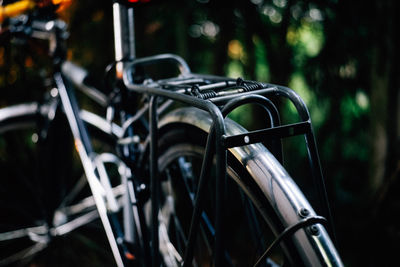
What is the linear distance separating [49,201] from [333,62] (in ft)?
5.37

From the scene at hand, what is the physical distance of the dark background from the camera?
181 centimetres

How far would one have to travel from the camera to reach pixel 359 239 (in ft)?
6.15

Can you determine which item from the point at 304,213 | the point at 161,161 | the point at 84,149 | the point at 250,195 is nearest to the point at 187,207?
the point at 161,161

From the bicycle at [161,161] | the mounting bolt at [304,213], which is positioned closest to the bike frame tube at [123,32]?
the bicycle at [161,161]

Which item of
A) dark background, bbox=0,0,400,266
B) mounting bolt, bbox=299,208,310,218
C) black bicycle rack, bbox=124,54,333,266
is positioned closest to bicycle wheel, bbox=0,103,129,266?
dark background, bbox=0,0,400,266

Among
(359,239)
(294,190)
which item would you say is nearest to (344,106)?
(359,239)

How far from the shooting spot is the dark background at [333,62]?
1808 mm

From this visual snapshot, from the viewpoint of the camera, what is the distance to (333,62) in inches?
82.0

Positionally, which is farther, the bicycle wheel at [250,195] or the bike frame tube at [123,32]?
the bike frame tube at [123,32]

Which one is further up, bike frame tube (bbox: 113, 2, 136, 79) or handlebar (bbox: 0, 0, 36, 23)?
handlebar (bbox: 0, 0, 36, 23)

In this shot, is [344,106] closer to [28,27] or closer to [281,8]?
[281,8]

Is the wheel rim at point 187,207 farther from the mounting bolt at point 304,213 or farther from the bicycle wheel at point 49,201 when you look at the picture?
the bicycle wheel at point 49,201

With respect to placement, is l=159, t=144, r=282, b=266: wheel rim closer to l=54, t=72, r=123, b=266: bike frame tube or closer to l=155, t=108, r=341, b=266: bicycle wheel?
l=155, t=108, r=341, b=266: bicycle wheel

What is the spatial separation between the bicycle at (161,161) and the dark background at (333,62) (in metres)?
0.34
